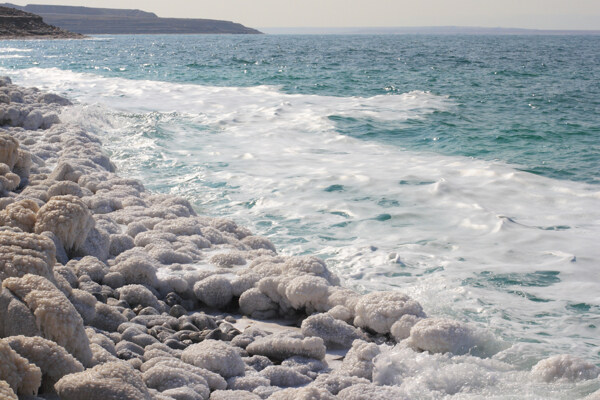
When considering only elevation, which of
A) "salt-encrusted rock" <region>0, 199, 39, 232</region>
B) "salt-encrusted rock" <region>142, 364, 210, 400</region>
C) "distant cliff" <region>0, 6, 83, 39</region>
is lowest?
"salt-encrusted rock" <region>142, 364, 210, 400</region>

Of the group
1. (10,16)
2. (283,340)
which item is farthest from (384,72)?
(10,16)

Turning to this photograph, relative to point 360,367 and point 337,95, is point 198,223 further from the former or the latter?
point 337,95

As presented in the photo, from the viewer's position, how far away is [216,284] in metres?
4.05

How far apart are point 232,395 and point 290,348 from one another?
62 centimetres

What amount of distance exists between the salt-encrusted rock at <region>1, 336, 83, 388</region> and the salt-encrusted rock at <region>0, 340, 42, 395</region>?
0.41ft

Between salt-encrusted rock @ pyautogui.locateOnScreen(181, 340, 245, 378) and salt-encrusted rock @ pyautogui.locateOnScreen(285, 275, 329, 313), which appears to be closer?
salt-encrusted rock @ pyautogui.locateOnScreen(181, 340, 245, 378)

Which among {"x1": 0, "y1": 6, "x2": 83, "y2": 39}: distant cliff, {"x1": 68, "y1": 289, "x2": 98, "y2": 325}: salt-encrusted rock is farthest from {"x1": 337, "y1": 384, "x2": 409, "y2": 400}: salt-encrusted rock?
{"x1": 0, "y1": 6, "x2": 83, "y2": 39}: distant cliff

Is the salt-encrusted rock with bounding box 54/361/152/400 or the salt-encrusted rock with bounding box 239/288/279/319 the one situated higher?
the salt-encrusted rock with bounding box 54/361/152/400

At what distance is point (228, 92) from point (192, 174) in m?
10.5

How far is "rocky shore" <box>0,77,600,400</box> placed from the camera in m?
2.55

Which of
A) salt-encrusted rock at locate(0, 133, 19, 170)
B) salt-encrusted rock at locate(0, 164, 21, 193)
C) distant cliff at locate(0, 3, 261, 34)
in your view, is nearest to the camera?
salt-encrusted rock at locate(0, 164, 21, 193)

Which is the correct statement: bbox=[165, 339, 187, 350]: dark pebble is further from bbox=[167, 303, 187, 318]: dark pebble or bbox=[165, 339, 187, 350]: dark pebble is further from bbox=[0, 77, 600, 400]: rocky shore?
bbox=[167, 303, 187, 318]: dark pebble

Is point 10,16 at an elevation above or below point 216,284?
above

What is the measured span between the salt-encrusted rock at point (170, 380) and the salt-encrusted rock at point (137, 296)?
107cm
